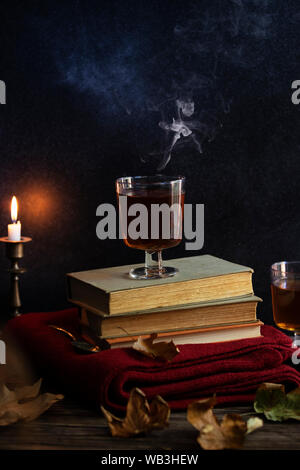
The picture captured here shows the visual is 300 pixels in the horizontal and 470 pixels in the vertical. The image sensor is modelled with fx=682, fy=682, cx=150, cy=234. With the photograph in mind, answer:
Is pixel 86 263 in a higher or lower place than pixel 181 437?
higher

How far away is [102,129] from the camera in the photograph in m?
1.75

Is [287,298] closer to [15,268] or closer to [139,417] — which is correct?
[139,417]

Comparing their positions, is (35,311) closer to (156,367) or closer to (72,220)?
(72,220)

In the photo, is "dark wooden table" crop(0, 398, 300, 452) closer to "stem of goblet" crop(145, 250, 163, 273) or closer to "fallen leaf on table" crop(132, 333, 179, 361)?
"fallen leaf on table" crop(132, 333, 179, 361)

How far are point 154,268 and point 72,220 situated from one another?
35 cm

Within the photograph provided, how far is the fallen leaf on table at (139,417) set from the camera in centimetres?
118

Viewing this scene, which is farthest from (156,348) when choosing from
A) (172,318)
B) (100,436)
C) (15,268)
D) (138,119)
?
(138,119)

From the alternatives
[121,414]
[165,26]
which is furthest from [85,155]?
[121,414]

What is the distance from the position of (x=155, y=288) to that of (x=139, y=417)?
1.03ft

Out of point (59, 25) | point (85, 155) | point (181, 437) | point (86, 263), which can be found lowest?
point (181, 437)

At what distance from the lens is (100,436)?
3.91 ft

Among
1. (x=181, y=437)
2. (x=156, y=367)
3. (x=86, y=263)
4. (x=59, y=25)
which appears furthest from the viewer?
(x=86, y=263)

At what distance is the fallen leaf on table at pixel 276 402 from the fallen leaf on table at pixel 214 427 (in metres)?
0.10

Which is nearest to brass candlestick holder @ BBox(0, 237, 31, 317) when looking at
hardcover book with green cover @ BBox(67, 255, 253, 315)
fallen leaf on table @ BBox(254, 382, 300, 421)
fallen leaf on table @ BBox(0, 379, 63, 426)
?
hardcover book with green cover @ BBox(67, 255, 253, 315)
